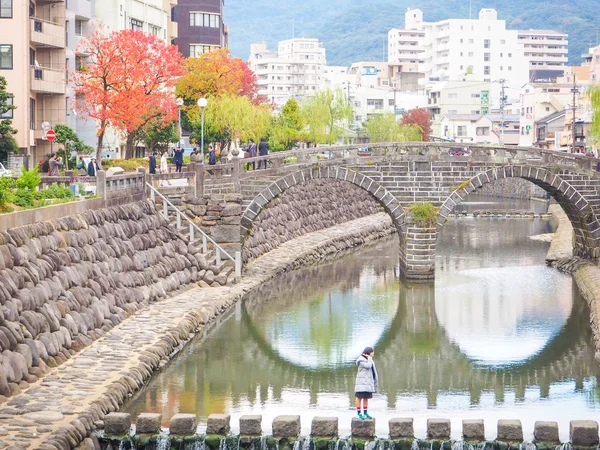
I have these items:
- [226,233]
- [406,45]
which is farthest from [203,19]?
[406,45]

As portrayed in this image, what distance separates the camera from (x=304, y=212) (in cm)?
5519

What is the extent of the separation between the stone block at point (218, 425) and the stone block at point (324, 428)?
1.51 m

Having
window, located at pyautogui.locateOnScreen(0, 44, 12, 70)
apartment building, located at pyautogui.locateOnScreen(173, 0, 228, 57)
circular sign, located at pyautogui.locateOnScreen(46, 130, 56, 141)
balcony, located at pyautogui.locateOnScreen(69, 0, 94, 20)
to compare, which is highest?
apartment building, located at pyautogui.locateOnScreen(173, 0, 228, 57)

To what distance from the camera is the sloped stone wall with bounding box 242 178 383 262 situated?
1820 inches

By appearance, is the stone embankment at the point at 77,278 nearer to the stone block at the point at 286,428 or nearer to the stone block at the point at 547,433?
the stone block at the point at 286,428

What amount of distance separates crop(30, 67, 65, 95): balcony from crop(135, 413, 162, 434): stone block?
1142 inches

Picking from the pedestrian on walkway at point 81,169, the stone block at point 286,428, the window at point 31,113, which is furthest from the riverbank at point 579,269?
the window at point 31,113

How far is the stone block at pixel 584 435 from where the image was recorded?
60.8ft

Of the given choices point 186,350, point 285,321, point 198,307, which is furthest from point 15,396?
point 285,321

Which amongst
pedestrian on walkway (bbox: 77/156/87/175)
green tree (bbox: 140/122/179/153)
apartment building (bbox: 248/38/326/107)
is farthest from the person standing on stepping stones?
apartment building (bbox: 248/38/326/107)

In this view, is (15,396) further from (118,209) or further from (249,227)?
(249,227)

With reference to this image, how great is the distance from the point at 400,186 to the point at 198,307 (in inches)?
481

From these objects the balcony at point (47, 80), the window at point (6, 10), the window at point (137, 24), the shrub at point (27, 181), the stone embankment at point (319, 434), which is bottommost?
the stone embankment at point (319, 434)

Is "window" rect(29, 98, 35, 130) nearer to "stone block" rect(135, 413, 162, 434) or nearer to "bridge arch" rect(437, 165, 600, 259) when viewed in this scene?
"bridge arch" rect(437, 165, 600, 259)
